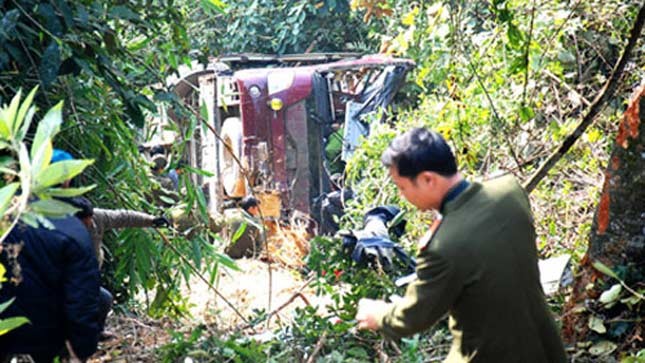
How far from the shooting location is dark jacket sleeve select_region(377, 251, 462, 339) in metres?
3.05

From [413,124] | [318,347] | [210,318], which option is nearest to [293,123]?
[413,124]

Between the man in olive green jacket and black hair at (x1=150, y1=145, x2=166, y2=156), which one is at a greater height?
the man in olive green jacket

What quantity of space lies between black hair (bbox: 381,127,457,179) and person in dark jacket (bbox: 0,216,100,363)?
62.3 inches

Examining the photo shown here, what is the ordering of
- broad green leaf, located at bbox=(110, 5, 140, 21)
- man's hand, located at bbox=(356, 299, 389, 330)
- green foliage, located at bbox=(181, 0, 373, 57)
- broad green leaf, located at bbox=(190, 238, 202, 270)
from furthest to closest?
green foliage, located at bbox=(181, 0, 373, 57), broad green leaf, located at bbox=(190, 238, 202, 270), broad green leaf, located at bbox=(110, 5, 140, 21), man's hand, located at bbox=(356, 299, 389, 330)

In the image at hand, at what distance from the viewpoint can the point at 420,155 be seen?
3070 mm

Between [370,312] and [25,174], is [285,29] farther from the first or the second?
[25,174]

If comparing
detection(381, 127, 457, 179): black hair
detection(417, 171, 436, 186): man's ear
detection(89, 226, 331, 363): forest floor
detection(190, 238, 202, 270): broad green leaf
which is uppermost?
detection(381, 127, 457, 179): black hair

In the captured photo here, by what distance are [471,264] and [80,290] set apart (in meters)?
1.84

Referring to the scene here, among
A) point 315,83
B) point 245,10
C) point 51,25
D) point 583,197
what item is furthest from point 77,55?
point 245,10

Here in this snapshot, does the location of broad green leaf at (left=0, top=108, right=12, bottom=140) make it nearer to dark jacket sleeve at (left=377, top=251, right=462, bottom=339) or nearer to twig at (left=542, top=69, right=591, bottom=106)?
dark jacket sleeve at (left=377, top=251, right=462, bottom=339)

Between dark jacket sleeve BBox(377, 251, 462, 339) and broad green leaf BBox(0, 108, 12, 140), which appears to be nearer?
broad green leaf BBox(0, 108, 12, 140)

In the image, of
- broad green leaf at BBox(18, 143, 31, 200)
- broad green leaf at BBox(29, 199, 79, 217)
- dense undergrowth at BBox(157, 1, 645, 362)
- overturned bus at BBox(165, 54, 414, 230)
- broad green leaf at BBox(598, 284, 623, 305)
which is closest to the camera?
broad green leaf at BBox(18, 143, 31, 200)

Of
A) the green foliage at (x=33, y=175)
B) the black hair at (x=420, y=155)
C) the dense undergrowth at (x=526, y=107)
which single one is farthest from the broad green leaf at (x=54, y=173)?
the dense undergrowth at (x=526, y=107)

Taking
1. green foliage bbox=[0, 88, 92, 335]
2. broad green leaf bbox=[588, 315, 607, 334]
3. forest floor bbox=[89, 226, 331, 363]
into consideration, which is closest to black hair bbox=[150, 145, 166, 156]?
forest floor bbox=[89, 226, 331, 363]
